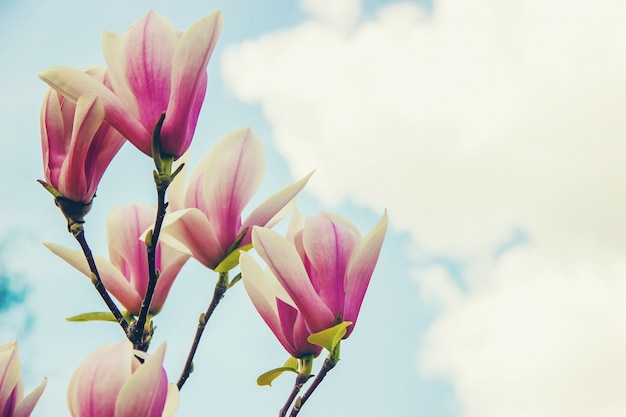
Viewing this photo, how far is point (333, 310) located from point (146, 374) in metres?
0.22

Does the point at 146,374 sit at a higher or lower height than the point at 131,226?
lower

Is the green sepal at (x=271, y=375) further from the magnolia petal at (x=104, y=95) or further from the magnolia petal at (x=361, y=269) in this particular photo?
the magnolia petal at (x=104, y=95)

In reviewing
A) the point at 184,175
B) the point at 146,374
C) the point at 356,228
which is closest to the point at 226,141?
the point at 184,175

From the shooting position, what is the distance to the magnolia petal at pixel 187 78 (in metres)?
0.67

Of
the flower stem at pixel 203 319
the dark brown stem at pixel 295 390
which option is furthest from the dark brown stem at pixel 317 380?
the flower stem at pixel 203 319

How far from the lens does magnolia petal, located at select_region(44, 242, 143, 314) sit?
79cm

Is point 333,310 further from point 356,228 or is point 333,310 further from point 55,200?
point 55,200

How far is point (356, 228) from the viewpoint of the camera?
75cm

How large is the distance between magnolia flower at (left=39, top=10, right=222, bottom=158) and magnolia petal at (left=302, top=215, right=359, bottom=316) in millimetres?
152

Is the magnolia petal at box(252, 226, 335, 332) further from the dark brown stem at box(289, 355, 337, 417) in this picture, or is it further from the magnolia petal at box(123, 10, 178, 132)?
the magnolia petal at box(123, 10, 178, 132)

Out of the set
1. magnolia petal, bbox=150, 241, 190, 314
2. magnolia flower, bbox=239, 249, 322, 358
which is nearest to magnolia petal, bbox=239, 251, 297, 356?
magnolia flower, bbox=239, 249, 322, 358

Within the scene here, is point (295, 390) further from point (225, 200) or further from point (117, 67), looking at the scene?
point (117, 67)

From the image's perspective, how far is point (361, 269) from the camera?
2.34 ft

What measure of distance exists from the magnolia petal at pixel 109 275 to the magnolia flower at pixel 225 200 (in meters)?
0.08
